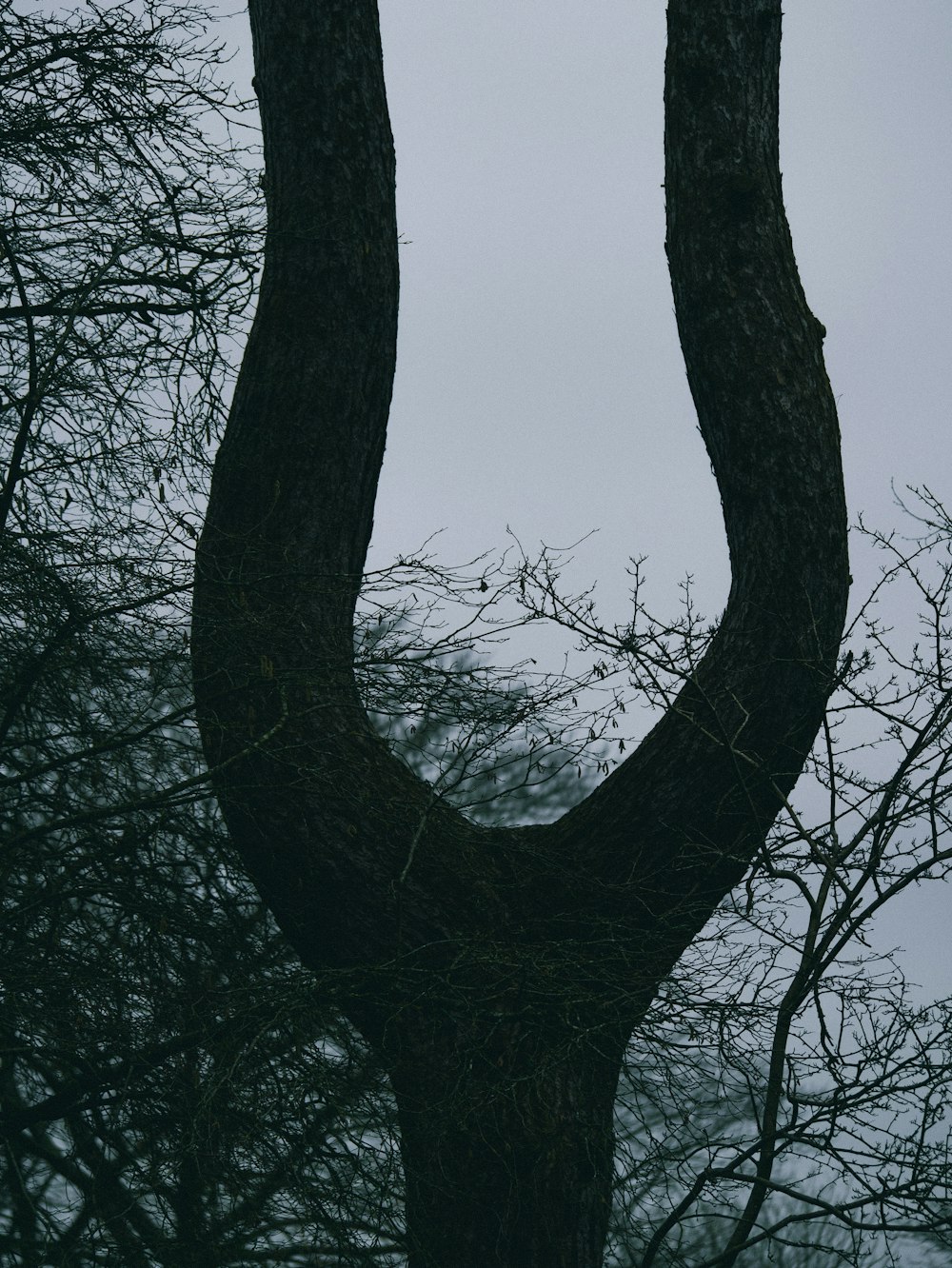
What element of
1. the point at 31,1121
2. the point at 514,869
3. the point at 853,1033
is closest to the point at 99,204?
the point at 514,869

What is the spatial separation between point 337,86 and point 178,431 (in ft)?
6.29

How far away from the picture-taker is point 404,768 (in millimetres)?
5980

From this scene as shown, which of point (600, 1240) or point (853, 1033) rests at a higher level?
point (853, 1033)

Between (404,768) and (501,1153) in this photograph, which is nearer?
(501,1153)

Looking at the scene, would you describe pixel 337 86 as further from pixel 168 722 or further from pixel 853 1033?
pixel 853 1033

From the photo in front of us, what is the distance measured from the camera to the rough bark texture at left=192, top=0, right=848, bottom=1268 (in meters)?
5.15

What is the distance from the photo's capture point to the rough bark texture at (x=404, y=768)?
515cm

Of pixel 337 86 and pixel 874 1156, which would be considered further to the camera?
pixel 337 86

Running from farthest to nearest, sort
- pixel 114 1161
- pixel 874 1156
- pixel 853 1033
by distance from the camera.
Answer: pixel 114 1161 < pixel 853 1033 < pixel 874 1156

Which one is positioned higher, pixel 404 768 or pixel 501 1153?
pixel 404 768

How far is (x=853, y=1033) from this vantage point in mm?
→ 5082

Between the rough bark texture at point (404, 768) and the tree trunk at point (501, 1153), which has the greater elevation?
the rough bark texture at point (404, 768)

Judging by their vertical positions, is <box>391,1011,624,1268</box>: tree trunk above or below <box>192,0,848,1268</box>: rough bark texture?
below

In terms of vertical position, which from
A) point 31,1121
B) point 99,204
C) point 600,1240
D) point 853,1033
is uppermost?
point 99,204
